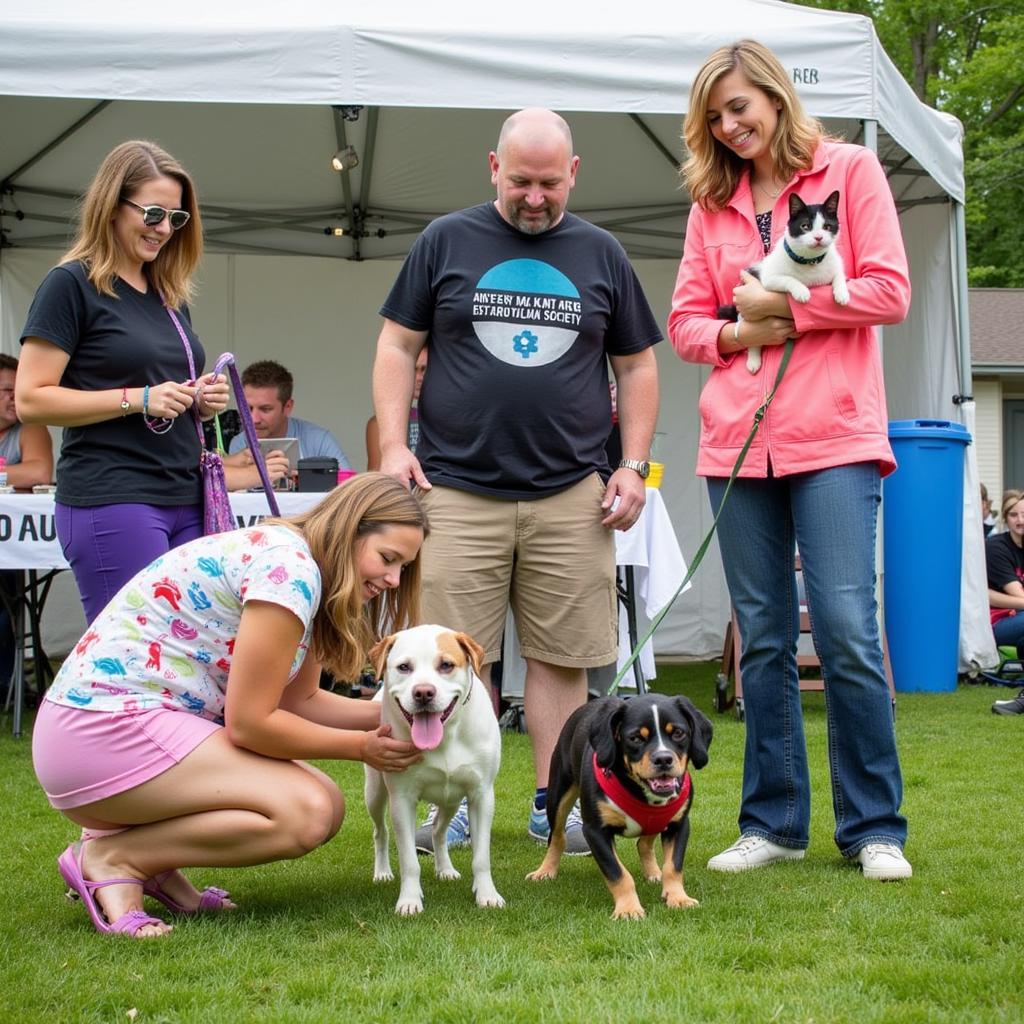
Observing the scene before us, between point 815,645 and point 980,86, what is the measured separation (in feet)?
79.0

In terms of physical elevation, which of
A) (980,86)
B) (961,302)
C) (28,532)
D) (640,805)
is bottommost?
(640,805)

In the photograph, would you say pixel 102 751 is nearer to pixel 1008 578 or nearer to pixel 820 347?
pixel 820 347

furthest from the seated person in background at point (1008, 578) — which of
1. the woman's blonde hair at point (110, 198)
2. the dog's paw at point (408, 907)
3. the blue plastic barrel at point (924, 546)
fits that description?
the woman's blonde hair at point (110, 198)

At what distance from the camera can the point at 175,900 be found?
10.2 feet

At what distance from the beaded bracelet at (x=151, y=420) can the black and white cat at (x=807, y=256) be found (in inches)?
63.1

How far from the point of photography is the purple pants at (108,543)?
333 centimetres

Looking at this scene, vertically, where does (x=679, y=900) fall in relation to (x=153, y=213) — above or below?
below

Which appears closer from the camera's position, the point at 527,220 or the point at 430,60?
the point at 527,220

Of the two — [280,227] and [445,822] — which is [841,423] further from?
[280,227]

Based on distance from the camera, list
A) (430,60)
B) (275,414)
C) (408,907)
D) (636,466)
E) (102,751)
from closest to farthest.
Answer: (102,751)
(408,907)
(636,466)
(430,60)
(275,414)

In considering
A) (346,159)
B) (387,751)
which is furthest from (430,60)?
(387,751)

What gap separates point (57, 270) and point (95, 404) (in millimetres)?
383

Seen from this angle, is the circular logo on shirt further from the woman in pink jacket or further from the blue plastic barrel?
the blue plastic barrel

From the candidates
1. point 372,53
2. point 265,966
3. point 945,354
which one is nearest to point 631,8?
point 372,53
